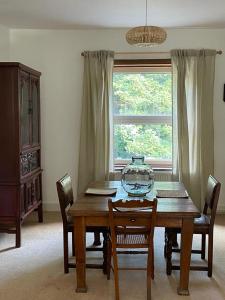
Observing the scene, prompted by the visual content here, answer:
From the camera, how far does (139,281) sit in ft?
9.98

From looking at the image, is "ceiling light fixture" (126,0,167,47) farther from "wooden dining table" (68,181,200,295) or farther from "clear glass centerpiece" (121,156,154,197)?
"wooden dining table" (68,181,200,295)

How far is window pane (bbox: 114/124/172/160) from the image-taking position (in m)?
5.18

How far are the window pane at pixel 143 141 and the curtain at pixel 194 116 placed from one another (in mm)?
269

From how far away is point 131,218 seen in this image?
2.64m

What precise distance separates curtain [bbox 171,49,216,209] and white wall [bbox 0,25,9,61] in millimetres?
2164

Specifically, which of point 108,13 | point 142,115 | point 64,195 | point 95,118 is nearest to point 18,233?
point 64,195

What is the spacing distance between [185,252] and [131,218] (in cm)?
52

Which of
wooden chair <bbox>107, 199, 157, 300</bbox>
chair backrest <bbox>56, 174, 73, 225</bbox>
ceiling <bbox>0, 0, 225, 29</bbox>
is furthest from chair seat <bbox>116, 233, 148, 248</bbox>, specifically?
ceiling <bbox>0, 0, 225, 29</bbox>

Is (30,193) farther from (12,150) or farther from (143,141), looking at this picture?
(143,141)

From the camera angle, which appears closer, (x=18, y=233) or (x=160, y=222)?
(x=160, y=222)

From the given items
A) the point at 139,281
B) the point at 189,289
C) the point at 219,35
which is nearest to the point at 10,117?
the point at 139,281

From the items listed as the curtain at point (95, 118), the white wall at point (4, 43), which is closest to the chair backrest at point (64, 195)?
the curtain at point (95, 118)

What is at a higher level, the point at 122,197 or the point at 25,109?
the point at 25,109

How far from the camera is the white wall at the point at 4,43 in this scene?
4773 millimetres
